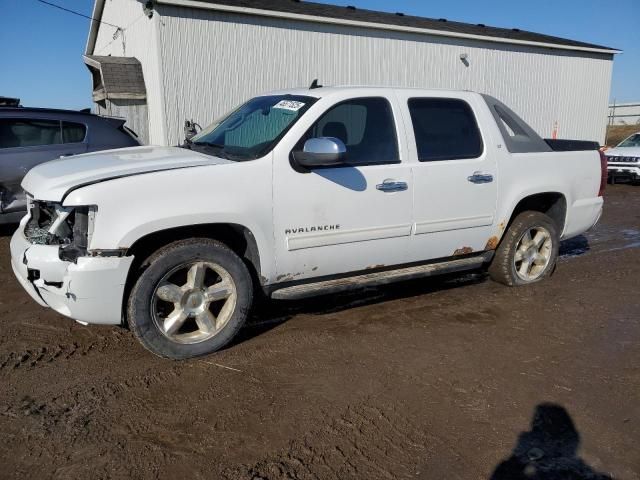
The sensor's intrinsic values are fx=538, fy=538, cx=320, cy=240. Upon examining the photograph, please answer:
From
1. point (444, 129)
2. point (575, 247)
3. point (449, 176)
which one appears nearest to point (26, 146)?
point (444, 129)

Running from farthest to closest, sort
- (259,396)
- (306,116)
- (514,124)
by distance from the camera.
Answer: (514,124) → (306,116) → (259,396)

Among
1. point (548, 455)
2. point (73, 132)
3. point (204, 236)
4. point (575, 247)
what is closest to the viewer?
point (548, 455)

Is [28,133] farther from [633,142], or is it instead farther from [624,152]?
[633,142]

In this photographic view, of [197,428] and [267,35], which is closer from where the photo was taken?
[197,428]

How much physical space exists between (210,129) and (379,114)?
154 cm

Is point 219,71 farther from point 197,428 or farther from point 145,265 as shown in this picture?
point 197,428

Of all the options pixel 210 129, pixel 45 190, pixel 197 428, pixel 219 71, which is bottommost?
pixel 197 428

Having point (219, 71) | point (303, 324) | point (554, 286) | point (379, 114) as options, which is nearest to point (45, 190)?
point (303, 324)

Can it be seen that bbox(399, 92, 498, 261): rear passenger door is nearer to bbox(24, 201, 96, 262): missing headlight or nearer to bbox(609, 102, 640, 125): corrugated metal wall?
bbox(24, 201, 96, 262): missing headlight

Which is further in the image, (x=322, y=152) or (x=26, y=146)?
(x=26, y=146)

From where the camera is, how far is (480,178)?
186 inches

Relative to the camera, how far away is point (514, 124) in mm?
5184

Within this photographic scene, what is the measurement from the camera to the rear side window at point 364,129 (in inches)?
163

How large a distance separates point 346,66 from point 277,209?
11652 millimetres
